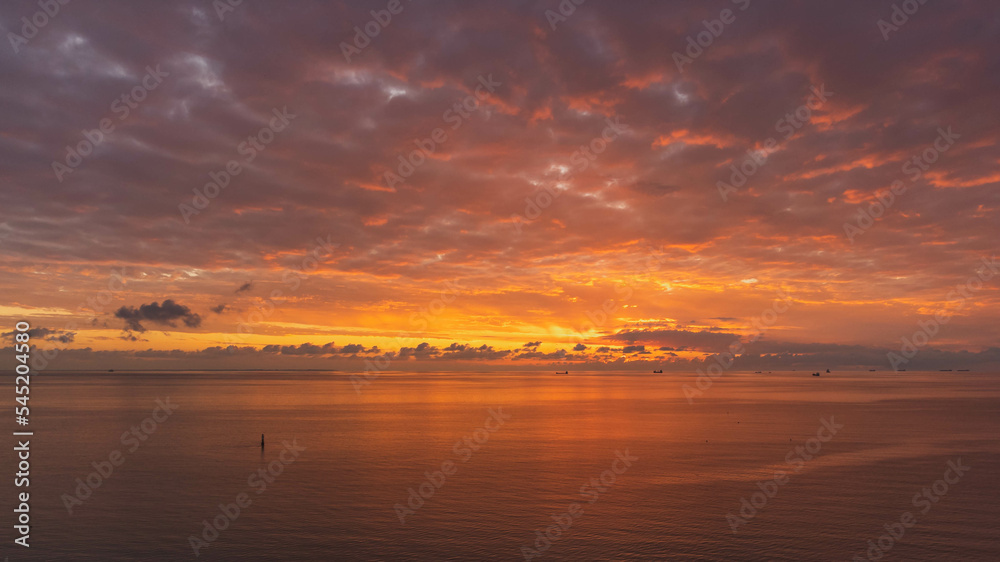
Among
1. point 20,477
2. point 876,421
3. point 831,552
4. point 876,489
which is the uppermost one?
point 876,421

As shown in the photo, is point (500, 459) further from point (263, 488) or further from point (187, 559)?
point (187, 559)

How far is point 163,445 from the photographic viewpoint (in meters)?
93.1

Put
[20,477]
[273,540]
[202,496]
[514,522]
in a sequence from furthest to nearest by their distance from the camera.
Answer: [20,477] < [202,496] < [514,522] < [273,540]

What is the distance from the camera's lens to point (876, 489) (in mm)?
62844

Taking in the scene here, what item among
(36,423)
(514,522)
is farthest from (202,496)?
(36,423)

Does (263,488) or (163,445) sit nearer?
(263,488)

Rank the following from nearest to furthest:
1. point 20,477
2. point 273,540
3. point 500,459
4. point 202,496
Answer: point 273,540, point 202,496, point 20,477, point 500,459

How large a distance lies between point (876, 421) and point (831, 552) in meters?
102

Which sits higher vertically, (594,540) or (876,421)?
(876,421)

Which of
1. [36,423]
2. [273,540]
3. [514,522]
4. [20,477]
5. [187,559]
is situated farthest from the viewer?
[36,423]

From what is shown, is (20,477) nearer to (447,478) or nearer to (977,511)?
(447,478)

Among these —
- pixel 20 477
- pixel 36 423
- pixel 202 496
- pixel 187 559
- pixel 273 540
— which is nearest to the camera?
pixel 187 559

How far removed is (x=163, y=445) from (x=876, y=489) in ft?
312

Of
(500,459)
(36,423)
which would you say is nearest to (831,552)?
(500,459)
